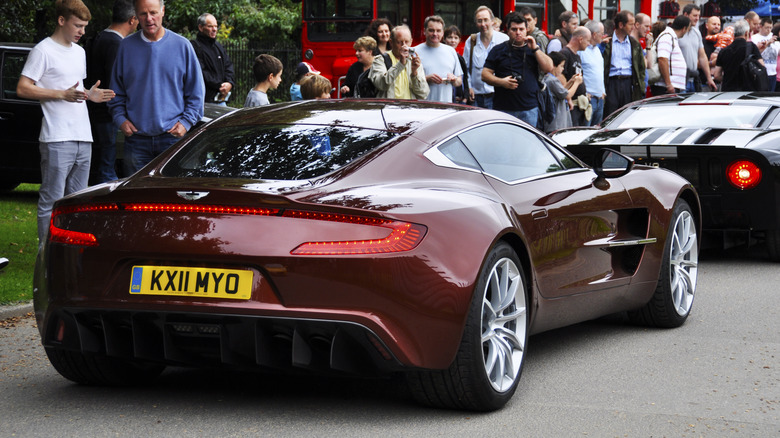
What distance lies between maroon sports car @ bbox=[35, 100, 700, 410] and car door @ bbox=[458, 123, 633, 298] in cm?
2

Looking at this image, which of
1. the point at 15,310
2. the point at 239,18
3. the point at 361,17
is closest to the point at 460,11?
the point at 361,17

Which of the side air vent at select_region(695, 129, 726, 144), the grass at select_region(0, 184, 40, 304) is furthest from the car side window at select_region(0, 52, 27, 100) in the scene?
the side air vent at select_region(695, 129, 726, 144)

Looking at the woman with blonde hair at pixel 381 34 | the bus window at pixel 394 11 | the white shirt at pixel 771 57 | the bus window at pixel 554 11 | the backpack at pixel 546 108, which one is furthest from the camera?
the white shirt at pixel 771 57

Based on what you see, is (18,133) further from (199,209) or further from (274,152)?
(199,209)

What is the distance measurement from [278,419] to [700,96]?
7586 millimetres

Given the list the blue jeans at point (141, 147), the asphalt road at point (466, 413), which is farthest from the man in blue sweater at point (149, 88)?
the asphalt road at point (466, 413)

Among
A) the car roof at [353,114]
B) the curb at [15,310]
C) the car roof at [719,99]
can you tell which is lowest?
the curb at [15,310]

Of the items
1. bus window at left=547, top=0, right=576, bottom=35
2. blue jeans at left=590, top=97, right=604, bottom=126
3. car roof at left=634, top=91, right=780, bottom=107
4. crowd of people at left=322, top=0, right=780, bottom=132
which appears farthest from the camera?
bus window at left=547, top=0, right=576, bottom=35

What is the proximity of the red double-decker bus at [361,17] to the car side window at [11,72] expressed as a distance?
7335 mm

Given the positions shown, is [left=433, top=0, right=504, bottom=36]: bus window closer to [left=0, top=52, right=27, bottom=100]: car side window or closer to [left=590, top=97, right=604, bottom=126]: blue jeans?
[left=590, top=97, right=604, bottom=126]: blue jeans

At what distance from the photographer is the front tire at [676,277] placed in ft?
22.7

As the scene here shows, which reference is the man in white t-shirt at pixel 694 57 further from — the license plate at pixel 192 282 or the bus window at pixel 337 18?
the license plate at pixel 192 282

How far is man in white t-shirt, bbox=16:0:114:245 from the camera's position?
8.16 meters

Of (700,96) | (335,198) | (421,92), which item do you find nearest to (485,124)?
(335,198)
